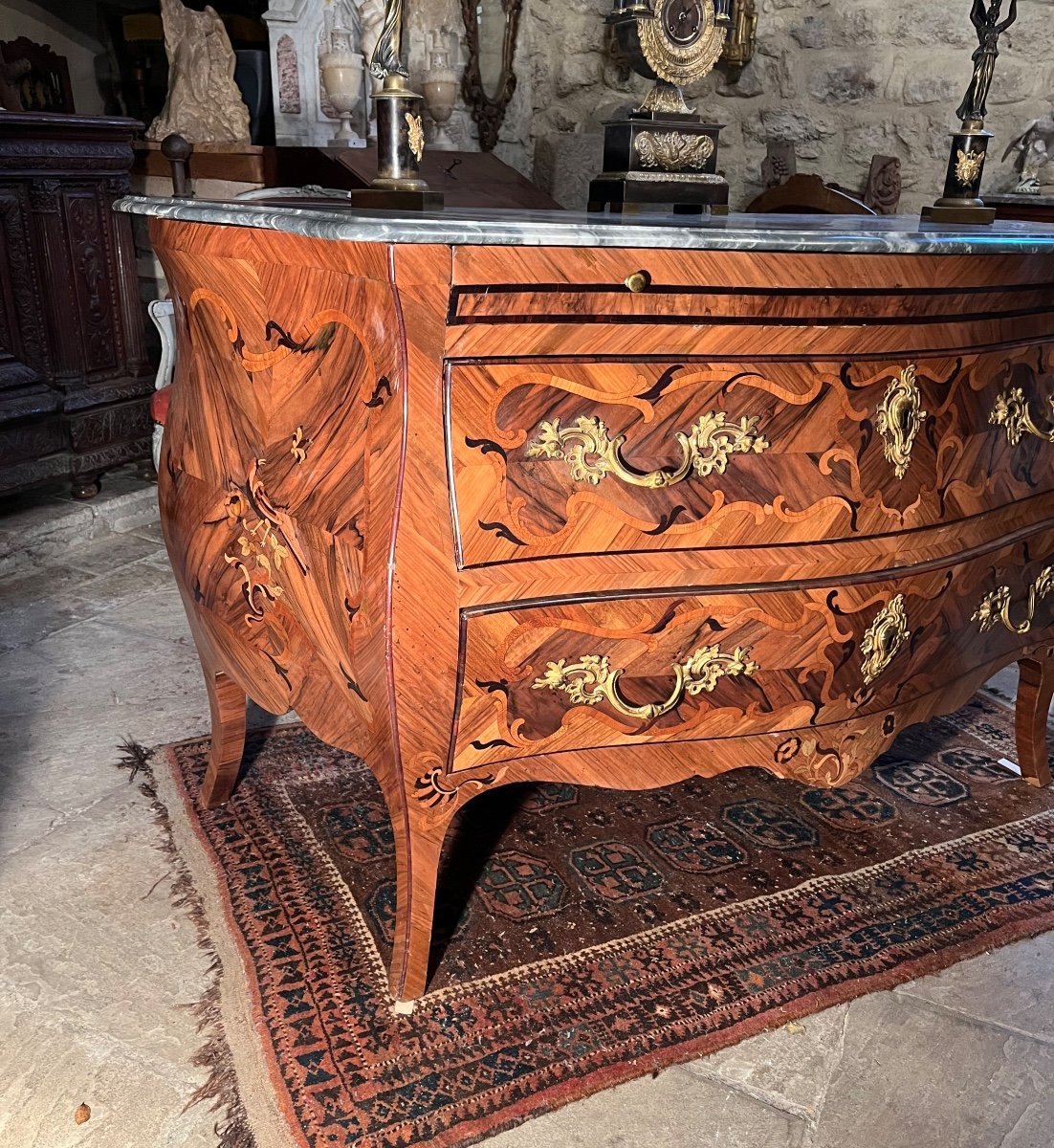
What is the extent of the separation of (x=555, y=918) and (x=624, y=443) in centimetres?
84

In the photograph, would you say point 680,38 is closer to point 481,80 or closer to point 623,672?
point 623,672

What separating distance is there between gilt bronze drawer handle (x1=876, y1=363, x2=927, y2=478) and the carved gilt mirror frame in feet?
12.8

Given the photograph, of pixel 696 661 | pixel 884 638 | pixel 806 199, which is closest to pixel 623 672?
pixel 696 661

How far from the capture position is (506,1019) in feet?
4.73

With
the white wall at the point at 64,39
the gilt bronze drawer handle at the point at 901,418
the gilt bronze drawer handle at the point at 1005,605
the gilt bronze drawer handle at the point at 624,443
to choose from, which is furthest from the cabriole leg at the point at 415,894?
the white wall at the point at 64,39

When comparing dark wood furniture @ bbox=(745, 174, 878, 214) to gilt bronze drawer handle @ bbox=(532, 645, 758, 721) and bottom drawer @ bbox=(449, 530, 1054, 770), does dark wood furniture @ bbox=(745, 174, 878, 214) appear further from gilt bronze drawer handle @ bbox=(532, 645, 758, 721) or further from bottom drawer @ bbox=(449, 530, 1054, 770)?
gilt bronze drawer handle @ bbox=(532, 645, 758, 721)

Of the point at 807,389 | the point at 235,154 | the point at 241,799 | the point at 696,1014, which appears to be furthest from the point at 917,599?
the point at 235,154

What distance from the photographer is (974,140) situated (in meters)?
1.84

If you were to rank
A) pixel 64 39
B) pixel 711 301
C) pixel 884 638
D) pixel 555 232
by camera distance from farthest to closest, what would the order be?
pixel 64 39 → pixel 884 638 → pixel 711 301 → pixel 555 232

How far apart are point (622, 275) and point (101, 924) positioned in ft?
4.22

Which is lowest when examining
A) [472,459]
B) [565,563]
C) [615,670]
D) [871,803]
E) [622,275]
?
[871,803]

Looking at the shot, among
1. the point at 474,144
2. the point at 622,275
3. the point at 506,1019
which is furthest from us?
the point at 474,144

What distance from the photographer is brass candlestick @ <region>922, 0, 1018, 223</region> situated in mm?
1713

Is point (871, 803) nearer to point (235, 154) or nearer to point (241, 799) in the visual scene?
point (241, 799)
